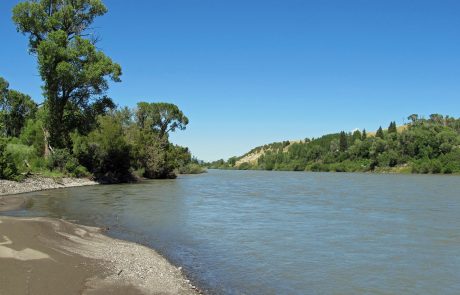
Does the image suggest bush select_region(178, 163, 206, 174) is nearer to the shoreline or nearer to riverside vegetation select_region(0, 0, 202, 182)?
riverside vegetation select_region(0, 0, 202, 182)

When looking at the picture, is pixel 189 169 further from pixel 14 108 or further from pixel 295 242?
pixel 295 242

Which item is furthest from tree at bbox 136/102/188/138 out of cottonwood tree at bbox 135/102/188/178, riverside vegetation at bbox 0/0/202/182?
riverside vegetation at bbox 0/0/202/182

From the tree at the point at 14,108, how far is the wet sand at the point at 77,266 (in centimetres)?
8121

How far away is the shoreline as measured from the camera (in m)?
9.14

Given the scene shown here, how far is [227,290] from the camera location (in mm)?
10602

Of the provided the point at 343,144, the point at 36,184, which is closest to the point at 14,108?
the point at 36,184

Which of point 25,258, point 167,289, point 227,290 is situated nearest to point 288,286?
point 227,290

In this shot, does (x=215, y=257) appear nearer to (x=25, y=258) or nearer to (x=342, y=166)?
(x=25, y=258)

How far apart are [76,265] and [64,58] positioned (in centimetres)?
4001

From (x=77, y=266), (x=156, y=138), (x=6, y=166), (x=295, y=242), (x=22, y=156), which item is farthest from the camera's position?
(x=156, y=138)

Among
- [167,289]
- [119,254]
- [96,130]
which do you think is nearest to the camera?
[167,289]

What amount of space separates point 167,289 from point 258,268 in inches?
155

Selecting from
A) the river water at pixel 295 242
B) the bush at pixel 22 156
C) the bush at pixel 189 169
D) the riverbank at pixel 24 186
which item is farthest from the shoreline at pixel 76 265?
the bush at pixel 189 169

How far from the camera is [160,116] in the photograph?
91.6m
